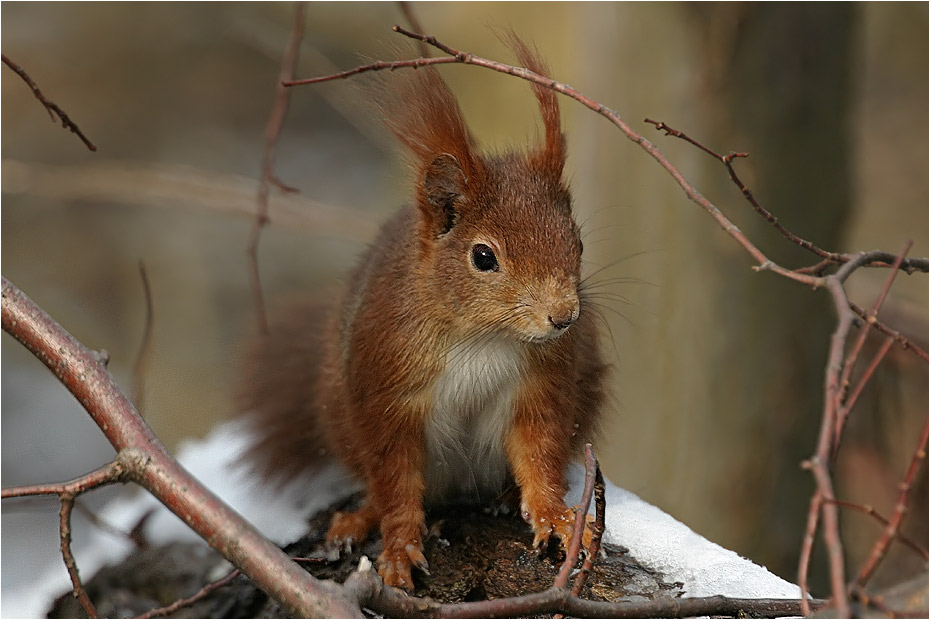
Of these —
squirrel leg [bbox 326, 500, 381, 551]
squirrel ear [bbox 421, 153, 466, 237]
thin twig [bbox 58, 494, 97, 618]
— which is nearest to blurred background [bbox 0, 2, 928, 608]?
squirrel ear [bbox 421, 153, 466, 237]

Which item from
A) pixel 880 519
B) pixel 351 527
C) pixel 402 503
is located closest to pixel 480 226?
pixel 402 503

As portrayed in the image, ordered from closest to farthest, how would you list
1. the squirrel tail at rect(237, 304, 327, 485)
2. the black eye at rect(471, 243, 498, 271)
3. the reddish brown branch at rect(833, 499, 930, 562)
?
the reddish brown branch at rect(833, 499, 930, 562)
the black eye at rect(471, 243, 498, 271)
the squirrel tail at rect(237, 304, 327, 485)

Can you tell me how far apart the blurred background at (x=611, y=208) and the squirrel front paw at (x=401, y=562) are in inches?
23.3

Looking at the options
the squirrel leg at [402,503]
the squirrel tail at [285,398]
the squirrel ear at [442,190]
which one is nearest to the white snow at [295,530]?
the squirrel tail at [285,398]

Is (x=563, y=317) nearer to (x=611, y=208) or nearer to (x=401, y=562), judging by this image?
(x=401, y=562)

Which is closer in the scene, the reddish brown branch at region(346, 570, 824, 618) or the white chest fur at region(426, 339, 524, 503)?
the reddish brown branch at region(346, 570, 824, 618)

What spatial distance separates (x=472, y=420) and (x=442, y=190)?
→ 0.39m

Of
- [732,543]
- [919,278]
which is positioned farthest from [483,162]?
[919,278]

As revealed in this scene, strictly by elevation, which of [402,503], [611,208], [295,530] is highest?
[611,208]

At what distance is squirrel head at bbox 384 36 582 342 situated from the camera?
152cm

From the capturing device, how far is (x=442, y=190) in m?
1.61

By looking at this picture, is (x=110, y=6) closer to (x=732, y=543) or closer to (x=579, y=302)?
(x=732, y=543)

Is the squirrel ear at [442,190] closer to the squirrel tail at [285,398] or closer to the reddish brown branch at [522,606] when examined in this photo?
the squirrel tail at [285,398]

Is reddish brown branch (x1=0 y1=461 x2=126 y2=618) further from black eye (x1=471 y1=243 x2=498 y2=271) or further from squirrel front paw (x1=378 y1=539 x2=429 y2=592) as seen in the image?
black eye (x1=471 y1=243 x2=498 y2=271)
